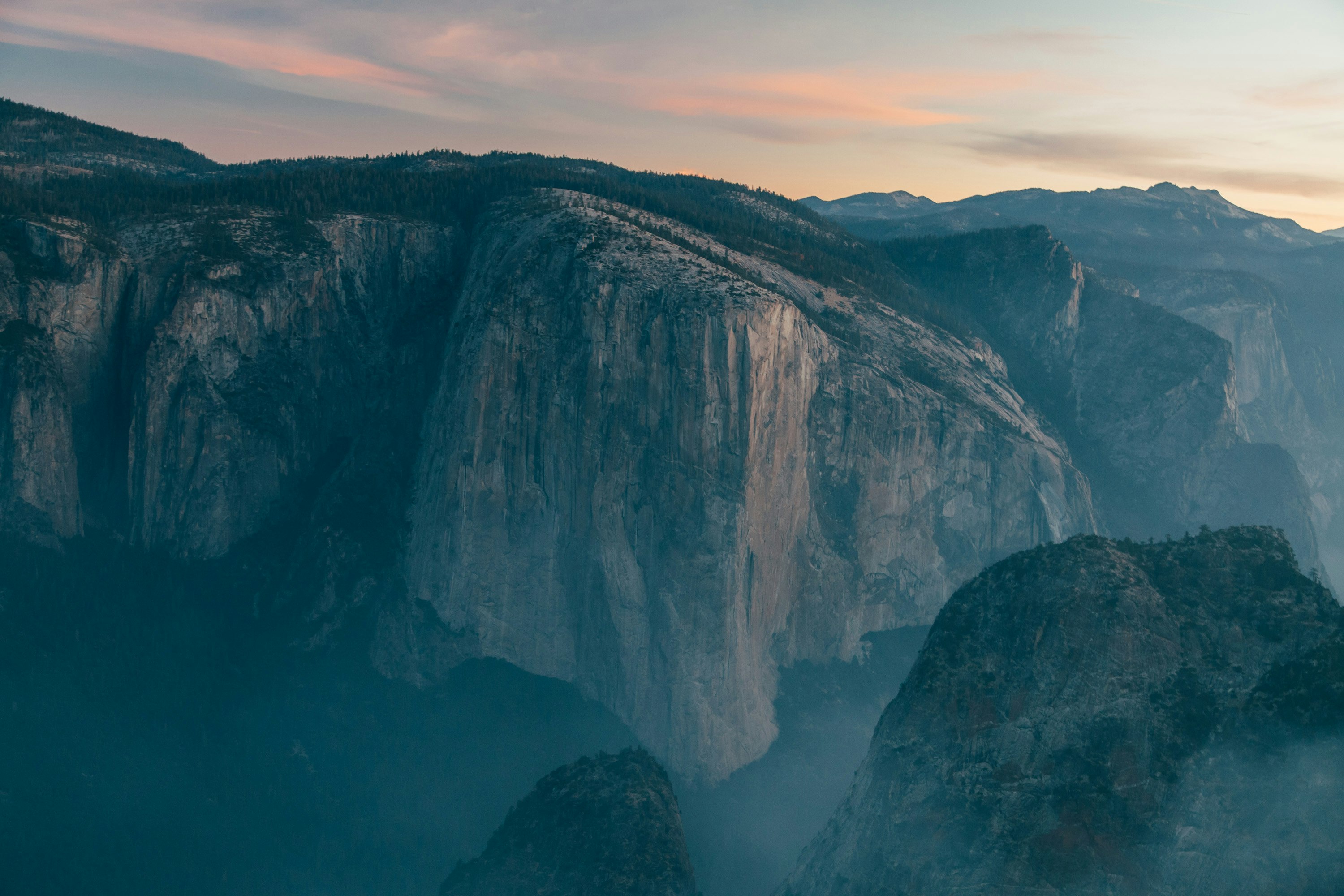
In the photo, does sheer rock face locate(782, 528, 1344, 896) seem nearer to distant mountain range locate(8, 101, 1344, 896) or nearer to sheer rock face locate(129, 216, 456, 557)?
distant mountain range locate(8, 101, 1344, 896)

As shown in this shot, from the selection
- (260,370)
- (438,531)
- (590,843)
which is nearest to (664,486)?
(438,531)

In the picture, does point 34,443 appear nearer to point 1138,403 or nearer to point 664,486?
point 664,486

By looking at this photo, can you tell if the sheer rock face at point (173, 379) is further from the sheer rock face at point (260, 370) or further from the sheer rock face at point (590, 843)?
the sheer rock face at point (590, 843)

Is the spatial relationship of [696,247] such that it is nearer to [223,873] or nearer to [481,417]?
[481,417]

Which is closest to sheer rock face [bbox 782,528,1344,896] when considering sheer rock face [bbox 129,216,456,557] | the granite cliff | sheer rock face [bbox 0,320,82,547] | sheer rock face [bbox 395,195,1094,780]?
sheer rock face [bbox 395,195,1094,780]

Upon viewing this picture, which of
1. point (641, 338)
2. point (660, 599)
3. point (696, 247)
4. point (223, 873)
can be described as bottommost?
point (223, 873)

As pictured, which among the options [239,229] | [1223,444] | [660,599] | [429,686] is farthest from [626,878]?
[1223,444]
